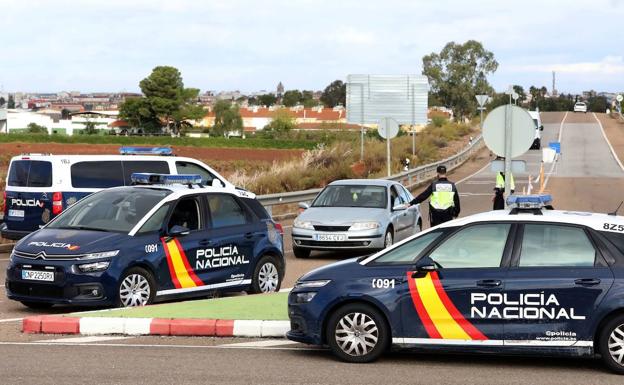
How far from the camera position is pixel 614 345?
8.70 metres

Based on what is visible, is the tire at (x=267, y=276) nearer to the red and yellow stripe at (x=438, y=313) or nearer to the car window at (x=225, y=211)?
the car window at (x=225, y=211)

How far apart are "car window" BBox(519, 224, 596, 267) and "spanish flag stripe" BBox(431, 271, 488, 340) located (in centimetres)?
69

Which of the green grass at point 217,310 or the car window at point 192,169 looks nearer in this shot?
the green grass at point 217,310

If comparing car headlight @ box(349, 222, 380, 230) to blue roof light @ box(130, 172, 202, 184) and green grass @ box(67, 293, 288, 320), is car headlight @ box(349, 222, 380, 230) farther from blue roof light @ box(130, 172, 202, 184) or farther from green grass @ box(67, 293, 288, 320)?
green grass @ box(67, 293, 288, 320)

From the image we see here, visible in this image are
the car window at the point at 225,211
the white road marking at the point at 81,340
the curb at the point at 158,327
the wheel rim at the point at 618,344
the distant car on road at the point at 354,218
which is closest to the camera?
the wheel rim at the point at 618,344

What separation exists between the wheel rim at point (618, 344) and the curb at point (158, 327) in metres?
3.37

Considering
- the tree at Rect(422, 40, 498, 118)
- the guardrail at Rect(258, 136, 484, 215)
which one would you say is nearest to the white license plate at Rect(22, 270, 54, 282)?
the guardrail at Rect(258, 136, 484, 215)

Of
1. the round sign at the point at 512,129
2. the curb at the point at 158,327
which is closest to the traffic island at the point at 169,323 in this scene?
the curb at the point at 158,327

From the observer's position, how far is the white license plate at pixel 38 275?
39.7 ft

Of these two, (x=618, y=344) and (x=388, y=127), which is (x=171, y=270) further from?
(x=388, y=127)

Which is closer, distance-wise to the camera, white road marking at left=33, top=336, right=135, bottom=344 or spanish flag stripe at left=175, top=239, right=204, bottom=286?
white road marking at left=33, top=336, right=135, bottom=344

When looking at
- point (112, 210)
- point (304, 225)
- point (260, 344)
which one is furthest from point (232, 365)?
point (304, 225)

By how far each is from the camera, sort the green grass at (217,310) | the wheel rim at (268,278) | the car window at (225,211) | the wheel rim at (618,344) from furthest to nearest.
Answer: the wheel rim at (268,278) → the car window at (225,211) → the green grass at (217,310) → the wheel rim at (618,344)

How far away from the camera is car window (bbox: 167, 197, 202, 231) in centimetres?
1327
